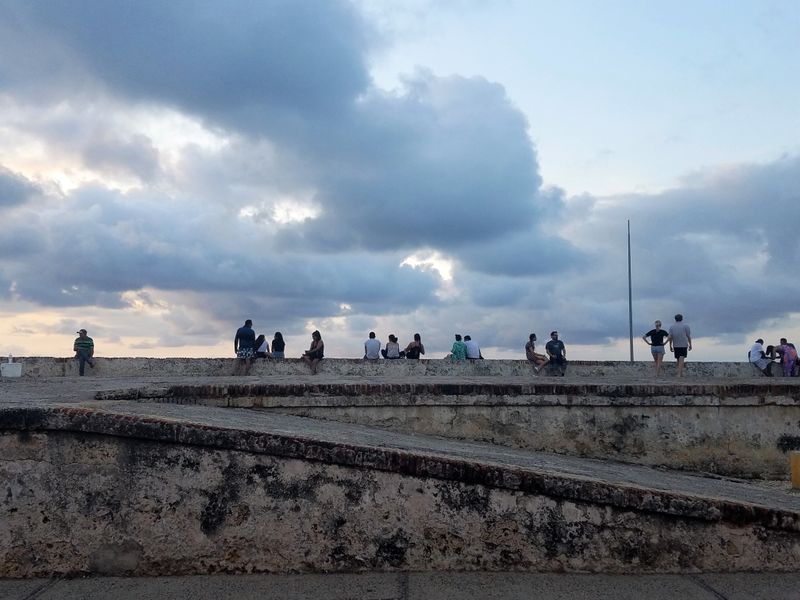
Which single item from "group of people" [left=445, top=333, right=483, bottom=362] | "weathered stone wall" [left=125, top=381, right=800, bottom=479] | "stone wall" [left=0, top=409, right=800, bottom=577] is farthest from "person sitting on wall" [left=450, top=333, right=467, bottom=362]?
"stone wall" [left=0, top=409, right=800, bottom=577]

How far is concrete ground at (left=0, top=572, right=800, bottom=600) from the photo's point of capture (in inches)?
165

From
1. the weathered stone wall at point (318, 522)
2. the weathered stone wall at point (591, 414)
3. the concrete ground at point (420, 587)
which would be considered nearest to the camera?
the concrete ground at point (420, 587)

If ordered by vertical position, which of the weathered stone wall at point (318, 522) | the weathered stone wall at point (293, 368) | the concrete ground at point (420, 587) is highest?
the weathered stone wall at point (293, 368)

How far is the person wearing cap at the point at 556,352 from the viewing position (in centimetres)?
1481

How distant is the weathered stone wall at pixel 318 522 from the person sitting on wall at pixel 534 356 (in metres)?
10.6

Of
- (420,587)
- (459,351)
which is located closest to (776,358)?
(459,351)

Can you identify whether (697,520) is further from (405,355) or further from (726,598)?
(405,355)

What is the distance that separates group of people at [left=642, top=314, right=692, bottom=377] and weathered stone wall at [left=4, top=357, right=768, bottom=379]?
2.83ft

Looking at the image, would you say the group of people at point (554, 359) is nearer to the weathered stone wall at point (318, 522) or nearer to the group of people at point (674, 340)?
the group of people at point (674, 340)

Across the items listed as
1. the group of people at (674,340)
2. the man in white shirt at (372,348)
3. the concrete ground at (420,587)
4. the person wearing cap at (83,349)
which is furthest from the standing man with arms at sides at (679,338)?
the person wearing cap at (83,349)

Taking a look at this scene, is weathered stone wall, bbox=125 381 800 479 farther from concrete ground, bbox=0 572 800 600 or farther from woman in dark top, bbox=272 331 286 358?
woman in dark top, bbox=272 331 286 358

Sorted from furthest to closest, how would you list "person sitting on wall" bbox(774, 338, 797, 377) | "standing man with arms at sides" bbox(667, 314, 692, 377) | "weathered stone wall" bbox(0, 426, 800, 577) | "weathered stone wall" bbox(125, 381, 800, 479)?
"person sitting on wall" bbox(774, 338, 797, 377) < "standing man with arms at sides" bbox(667, 314, 692, 377) < "weathered stone wall" bbox(125, 381, 800, 479) < "weathered stone wall" bbox(0, 426, 800, 577)

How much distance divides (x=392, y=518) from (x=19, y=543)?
233cm

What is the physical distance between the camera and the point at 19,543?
469cm
